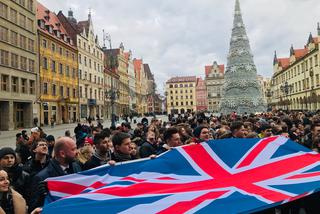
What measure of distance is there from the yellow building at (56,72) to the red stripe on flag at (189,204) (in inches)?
1806

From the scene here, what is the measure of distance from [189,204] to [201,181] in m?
0.61

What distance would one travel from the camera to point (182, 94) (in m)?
152

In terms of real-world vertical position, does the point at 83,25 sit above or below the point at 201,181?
above

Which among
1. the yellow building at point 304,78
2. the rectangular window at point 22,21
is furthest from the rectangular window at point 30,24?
the yellow building at point 304,78

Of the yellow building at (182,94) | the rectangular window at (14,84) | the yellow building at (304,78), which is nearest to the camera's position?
the rectangular window at (14,84)

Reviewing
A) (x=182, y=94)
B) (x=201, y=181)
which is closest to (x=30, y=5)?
(x=201, y=181)

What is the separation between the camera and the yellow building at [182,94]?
15212cm

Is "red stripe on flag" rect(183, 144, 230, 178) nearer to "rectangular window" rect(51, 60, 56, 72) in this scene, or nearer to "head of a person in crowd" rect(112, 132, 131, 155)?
"head of a person in crowd" rect(112, 132, 131, 155)

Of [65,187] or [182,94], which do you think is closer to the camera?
[65,187]

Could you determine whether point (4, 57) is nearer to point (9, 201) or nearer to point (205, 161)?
point (9, 201)

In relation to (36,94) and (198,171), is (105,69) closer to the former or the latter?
(36,94)

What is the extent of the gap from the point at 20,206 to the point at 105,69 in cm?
7845

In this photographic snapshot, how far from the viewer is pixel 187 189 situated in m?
4.07

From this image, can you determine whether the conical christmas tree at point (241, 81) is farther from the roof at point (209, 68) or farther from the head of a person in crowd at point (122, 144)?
the roof at point (209, 68)
